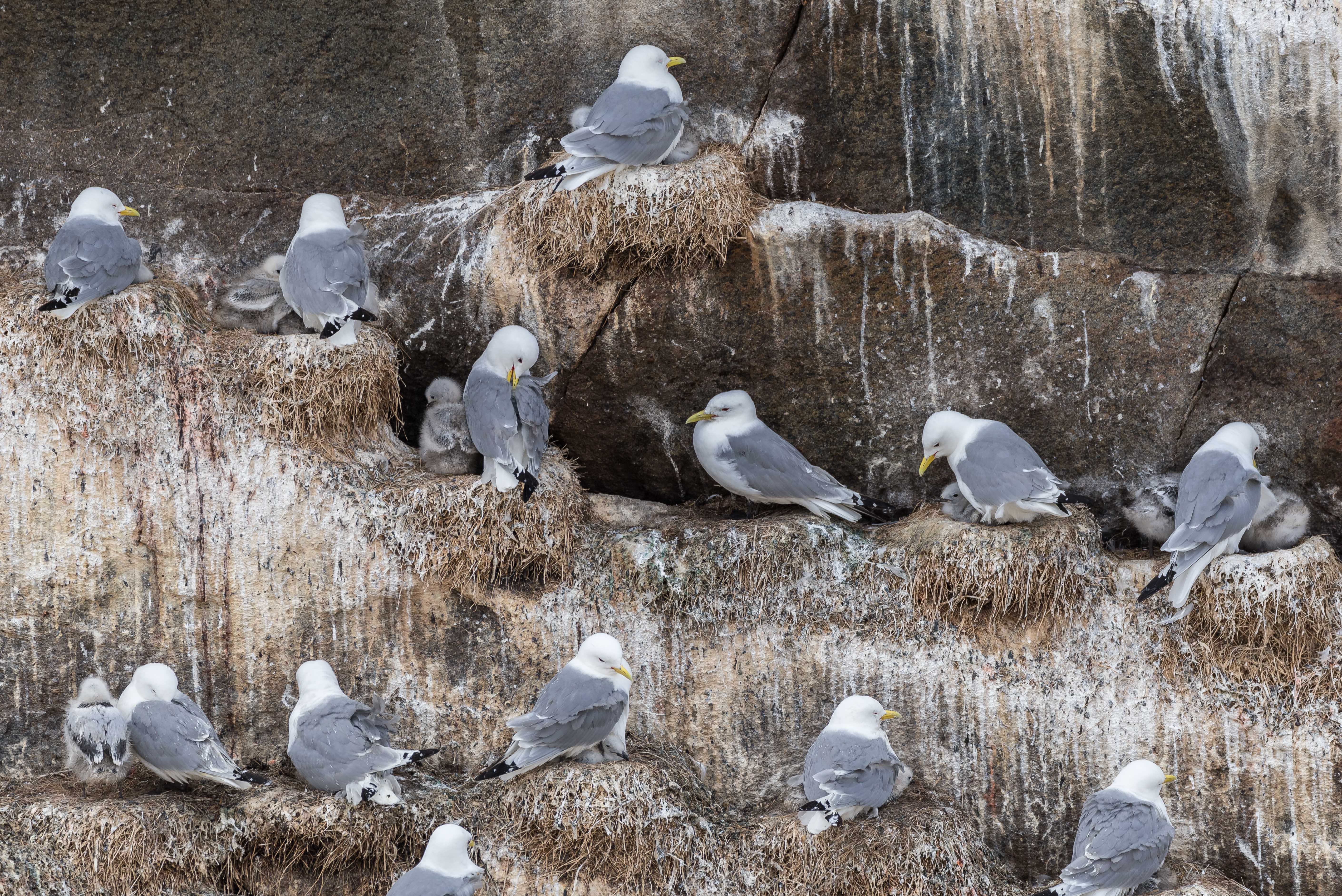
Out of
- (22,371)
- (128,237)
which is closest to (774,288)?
(128,237)

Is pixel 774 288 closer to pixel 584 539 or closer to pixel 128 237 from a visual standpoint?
pixel 584 539

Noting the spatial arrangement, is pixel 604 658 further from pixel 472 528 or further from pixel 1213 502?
pixel 1213 502

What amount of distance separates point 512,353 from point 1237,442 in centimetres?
358

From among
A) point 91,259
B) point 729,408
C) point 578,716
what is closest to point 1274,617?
point 729,408

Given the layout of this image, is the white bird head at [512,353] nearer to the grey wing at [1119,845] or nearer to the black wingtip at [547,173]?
the black wingtip at [547,173]

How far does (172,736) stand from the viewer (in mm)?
6195

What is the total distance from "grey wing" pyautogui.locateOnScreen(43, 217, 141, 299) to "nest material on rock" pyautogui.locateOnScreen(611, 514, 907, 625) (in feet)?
9.50

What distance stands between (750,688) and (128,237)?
3.88 m

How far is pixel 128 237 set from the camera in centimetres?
703

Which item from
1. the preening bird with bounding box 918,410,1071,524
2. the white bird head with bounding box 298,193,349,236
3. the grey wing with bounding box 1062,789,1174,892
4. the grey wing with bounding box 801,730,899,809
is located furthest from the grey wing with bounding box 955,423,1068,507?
the white bird head with bounding box 298,193,349,236

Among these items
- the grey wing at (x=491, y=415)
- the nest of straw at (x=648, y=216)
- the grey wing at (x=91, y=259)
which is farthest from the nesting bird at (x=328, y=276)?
the nest of straw at (x=648, y=216)

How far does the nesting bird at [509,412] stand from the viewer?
6750mm

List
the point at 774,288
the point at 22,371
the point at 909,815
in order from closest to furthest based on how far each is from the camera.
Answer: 1. the point at 909,815
2. the point at 22,371
3. the point at 774,288

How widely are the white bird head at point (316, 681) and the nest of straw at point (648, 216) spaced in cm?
242
